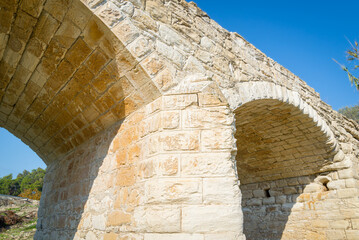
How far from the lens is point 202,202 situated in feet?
5.85

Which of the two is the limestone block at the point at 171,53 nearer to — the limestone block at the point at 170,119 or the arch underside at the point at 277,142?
the limestone block at the point at 170,119

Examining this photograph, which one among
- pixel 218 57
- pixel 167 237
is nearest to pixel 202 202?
pixel 167 237

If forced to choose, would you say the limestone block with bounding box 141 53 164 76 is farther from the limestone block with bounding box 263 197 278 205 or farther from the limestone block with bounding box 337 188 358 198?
the limestone block with bounding box 263 197 278 205

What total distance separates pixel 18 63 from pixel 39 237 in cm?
333

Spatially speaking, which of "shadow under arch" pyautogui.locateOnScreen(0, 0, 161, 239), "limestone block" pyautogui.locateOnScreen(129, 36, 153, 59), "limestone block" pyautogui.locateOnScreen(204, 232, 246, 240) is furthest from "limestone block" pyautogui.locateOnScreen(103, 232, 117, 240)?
"limestone block" pyautogui.locateOnScreen(129, 36, 153, 59)

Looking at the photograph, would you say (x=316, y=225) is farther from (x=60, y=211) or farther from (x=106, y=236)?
(x=60, y=211)

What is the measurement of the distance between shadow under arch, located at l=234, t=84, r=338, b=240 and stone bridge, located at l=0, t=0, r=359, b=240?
8 centimetres

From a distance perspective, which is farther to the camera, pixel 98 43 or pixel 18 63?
pixel 18 63

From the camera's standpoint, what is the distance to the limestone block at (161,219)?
1.73 metres

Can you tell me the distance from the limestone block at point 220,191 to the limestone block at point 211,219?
43mm

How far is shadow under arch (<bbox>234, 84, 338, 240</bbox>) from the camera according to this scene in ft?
13.9

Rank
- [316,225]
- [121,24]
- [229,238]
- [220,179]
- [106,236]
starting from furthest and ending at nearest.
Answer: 1. [316,225]
2. [106,236]
3. [121,24]
4. [220,179]
5. [229,238]

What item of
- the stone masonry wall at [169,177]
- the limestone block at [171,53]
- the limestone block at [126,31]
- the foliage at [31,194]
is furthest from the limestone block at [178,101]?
the foliage at [31,194]

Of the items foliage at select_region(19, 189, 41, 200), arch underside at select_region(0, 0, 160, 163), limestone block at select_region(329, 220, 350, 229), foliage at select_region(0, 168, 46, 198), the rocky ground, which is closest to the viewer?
arch underside at select_region(0, 0, 160, 163)
